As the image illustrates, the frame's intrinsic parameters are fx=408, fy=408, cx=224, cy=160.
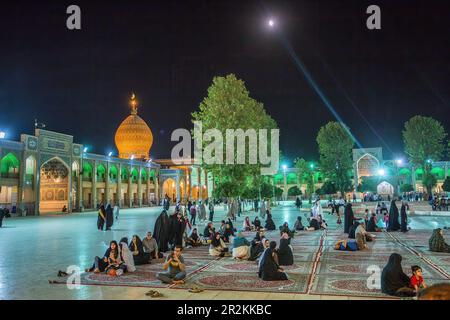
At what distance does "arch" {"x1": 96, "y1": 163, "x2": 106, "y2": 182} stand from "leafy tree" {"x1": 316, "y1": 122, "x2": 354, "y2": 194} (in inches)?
997

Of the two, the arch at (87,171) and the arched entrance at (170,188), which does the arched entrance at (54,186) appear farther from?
the arched entrance at (170,188)

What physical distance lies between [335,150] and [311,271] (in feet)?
131

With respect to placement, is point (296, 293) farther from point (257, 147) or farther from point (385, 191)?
point (385, 191)

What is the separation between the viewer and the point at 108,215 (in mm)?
19781

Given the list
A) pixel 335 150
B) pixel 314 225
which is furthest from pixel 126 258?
pixel 335 150

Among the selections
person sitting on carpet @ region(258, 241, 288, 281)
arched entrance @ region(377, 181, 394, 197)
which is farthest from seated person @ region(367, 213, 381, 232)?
arched entrance @ region(377, 181, 394, 197)

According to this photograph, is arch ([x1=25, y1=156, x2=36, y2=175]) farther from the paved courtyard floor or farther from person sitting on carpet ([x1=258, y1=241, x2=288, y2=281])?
person sitting on carpet ([x1=258, y1=241, x2=288, y2=281])

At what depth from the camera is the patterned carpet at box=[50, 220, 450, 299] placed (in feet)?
24.5

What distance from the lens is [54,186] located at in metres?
42.2

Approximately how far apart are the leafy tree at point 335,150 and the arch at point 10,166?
1260 inches

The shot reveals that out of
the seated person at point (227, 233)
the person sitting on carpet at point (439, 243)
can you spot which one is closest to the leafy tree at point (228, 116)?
the seated person at point (227, 233)

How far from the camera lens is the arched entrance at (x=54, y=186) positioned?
3919 cm
